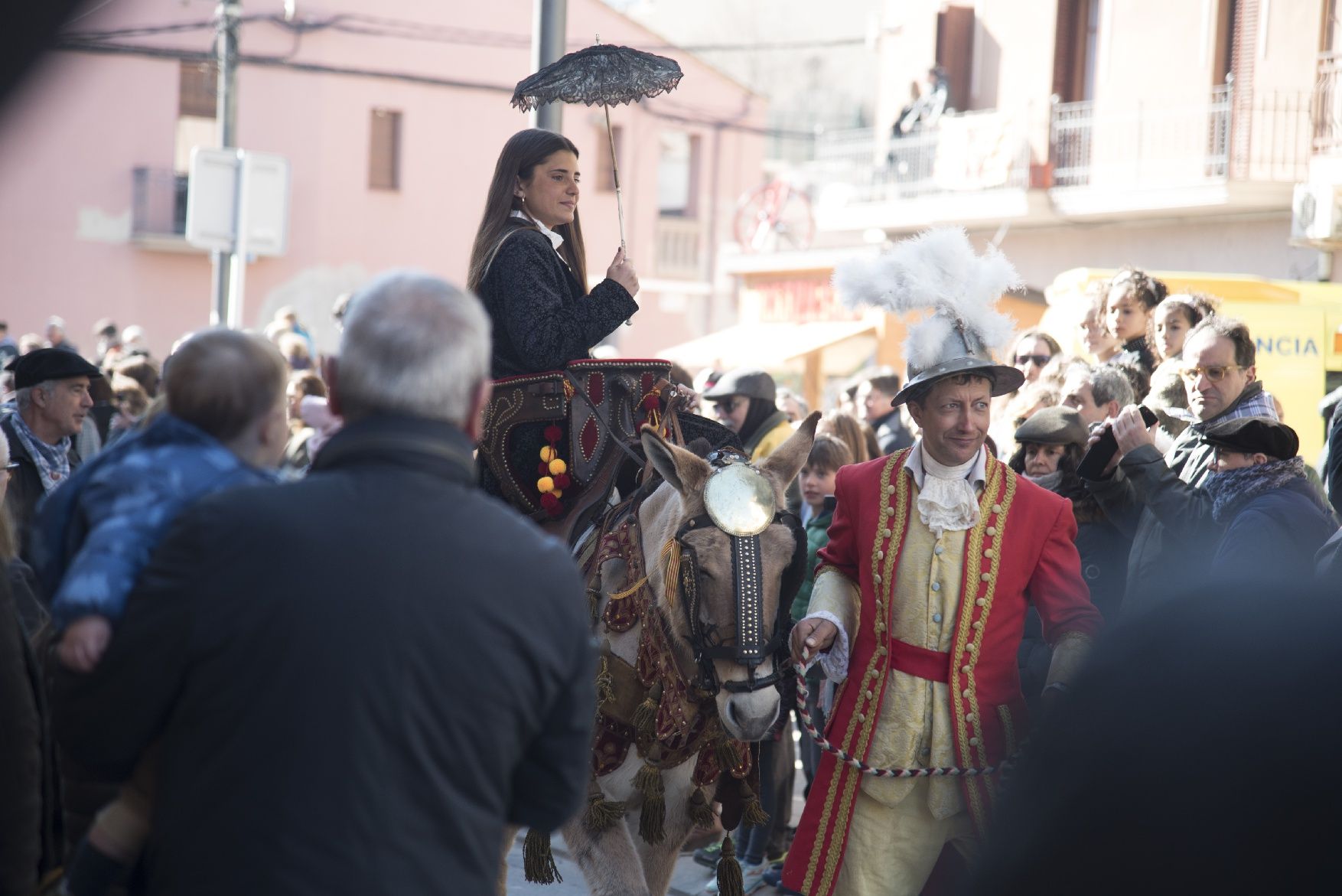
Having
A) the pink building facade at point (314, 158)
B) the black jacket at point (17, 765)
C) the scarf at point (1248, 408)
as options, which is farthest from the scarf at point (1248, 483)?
the pink building facade at point (314, 158)

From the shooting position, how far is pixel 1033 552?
174 inches

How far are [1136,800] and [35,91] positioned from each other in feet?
3.62

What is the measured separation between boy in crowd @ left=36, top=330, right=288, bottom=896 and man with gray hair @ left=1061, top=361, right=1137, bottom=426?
424 cm

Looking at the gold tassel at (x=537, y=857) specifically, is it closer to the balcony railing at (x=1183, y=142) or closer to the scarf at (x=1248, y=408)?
the scarf at (x=1248, y=408)

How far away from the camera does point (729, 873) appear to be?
486 centimetres

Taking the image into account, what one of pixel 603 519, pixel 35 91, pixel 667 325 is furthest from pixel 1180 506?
pixel 667 325

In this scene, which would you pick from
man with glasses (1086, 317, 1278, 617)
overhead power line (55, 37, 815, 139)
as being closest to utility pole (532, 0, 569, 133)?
man with glasses (1086, 317, 1278, 617)

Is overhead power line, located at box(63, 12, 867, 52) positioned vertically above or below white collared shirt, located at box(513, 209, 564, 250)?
above

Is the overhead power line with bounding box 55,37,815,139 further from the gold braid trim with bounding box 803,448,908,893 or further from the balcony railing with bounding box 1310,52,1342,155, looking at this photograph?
the gold braid trim with bounding box 803,448,908,893

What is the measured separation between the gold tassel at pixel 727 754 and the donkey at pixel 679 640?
7 cm

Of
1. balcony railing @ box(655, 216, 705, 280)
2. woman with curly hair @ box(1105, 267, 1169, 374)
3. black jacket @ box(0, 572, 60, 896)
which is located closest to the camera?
black jacket @ box(0, 572, 60, 896)

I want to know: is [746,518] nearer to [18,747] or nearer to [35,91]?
[18,747]

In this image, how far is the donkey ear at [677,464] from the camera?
472 cm

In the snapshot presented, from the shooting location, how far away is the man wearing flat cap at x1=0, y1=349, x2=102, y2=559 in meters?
7.03
